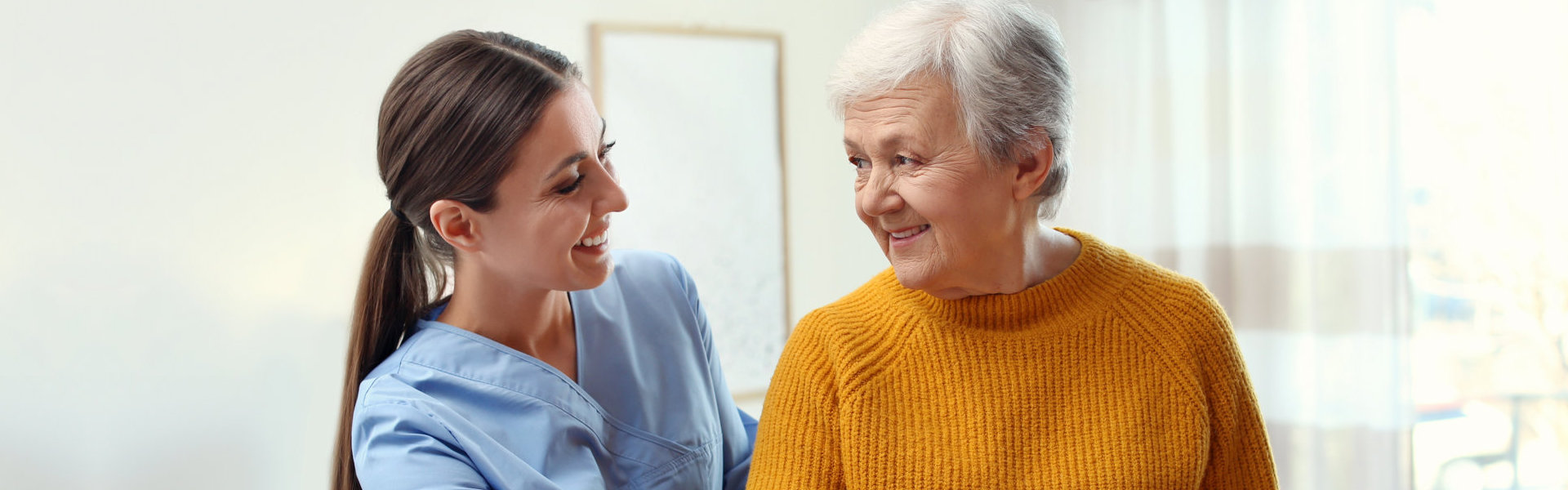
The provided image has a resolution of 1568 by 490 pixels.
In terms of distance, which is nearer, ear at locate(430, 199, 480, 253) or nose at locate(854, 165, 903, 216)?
nose at locate(854, 165, 903, 216)

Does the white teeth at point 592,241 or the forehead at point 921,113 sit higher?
the forehead at point 921,113

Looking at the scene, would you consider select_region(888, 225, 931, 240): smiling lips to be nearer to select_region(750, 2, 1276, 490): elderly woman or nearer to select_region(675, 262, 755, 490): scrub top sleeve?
select_region(750, 2, 1276, 490): elderly woman

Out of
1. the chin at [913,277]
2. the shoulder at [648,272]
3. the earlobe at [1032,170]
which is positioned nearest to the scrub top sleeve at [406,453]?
the shoulder at [648,272]

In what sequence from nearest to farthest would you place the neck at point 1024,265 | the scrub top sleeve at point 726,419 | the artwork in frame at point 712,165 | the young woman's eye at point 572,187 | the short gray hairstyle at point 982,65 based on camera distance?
the short gray hairstyle at point 982,65 < the neck at point 1024,265 < the young woman's eye at point 572,187 < the scrub top sleeve at point 726,419 < the artwork in frame at point 712,165

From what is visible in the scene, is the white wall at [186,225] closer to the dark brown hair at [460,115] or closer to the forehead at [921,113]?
the dark brown hair at [460,115]

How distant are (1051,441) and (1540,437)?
1729 millimetres

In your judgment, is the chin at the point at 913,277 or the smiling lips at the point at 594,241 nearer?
the chin at the point at 913,277

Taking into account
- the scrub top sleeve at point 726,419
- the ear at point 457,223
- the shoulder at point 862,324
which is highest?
the ear at point 457,223

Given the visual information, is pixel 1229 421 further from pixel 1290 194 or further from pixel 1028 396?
pixel 1290 194

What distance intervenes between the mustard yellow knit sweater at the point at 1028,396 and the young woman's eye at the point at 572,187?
338mm

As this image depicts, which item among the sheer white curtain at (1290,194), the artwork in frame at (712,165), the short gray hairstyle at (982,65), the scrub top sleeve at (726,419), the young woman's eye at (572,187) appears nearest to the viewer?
the short gray hairstyle at (982,65)

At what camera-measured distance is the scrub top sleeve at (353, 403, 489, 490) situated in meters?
1.18

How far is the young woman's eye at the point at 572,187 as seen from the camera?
1.31 meters

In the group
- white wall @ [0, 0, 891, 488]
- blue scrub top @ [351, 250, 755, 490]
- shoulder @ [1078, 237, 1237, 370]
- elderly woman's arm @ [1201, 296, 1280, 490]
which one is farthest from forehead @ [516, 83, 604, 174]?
white wall @ [0, 0, 891, 488]
